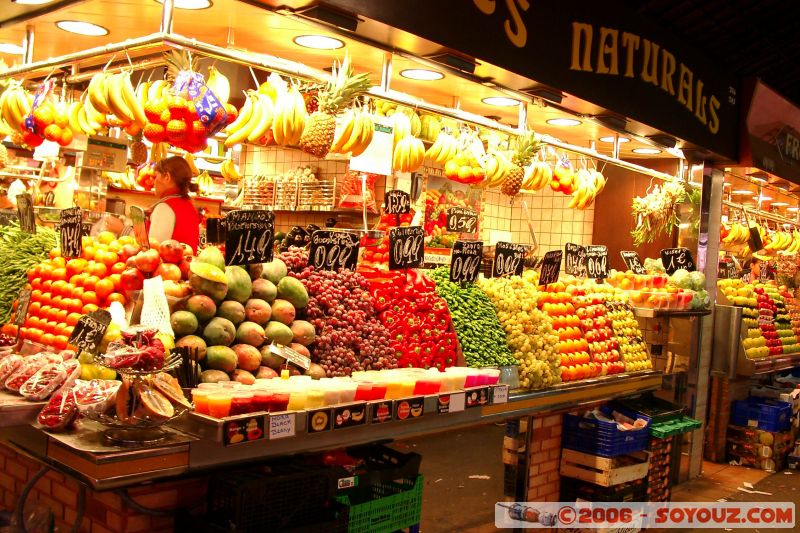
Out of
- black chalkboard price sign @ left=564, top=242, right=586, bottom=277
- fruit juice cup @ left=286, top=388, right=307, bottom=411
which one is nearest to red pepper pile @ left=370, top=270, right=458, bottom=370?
fruit juice cup @ left=286, top=388, right=307, bottom=411

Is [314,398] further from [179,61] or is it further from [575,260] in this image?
[575,260]

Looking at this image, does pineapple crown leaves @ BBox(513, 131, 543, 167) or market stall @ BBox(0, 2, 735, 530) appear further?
pineapple crown leaves @ BBox(513, 131, 543, 167)

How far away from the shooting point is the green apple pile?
4.35 metres

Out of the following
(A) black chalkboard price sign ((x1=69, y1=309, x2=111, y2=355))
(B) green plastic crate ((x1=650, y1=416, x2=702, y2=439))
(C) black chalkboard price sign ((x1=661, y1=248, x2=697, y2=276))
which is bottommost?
(B) green plastic crate ((x1=650, y1=416, x2=702, y2=439))

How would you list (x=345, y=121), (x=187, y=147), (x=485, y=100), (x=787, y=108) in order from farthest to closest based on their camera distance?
(x=787, y=108) < (x=485, y=100) < (x=345, y=121) < (x=187, y=147)

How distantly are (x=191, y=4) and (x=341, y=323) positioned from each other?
6.56ft

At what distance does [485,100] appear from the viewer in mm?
5965

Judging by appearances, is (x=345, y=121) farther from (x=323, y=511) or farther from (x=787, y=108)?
(x=787, y=108)

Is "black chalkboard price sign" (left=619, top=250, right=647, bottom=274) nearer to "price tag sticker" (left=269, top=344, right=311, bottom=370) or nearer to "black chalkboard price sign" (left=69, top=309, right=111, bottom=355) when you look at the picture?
"price tag sticker" (left=269, top=344, right=311, bottom=370)

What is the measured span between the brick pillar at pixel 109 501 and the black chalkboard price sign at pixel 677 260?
5.50 m

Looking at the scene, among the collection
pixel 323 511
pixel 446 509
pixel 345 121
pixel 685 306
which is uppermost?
pixel 345 121

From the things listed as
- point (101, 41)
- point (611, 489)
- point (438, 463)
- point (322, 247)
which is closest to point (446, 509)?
point (438, 463)

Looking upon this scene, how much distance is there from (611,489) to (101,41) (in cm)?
472

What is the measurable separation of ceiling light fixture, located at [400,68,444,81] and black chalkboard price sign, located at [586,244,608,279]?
6.62 feet
